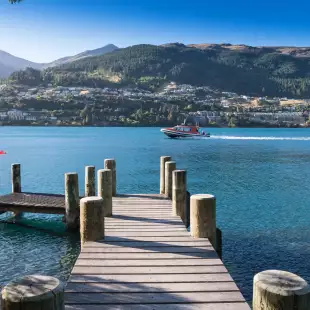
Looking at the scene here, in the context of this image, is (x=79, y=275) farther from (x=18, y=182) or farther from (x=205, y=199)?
(x=18, y=182)

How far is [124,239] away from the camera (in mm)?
9086

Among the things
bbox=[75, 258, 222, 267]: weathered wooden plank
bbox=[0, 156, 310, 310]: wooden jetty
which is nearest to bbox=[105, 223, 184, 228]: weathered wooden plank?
bbox=[0, 156, 310, 310]: wooden jetty

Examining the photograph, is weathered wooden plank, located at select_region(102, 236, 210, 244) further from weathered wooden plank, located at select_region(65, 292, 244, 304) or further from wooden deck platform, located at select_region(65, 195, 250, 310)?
A: weathered wooden plank, located at select_region(65, 292, 244, 304)

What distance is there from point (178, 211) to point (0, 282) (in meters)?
5.69

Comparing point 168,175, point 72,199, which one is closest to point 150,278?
point 168,175

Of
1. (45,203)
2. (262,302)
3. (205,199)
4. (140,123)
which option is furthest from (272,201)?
(140,123)

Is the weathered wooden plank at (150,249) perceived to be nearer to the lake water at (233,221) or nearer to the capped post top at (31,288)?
the lake water at (233,221)

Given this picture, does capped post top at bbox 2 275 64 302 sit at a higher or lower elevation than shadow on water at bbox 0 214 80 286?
higher

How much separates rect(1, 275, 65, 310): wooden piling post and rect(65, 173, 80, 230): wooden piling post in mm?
11095

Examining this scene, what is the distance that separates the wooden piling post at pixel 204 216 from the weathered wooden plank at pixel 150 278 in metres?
1.89

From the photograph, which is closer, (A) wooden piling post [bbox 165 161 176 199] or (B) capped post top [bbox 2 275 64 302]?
(B) capped post top [bbox 2 275 64 302]

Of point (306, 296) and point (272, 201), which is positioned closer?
point (306, 296)

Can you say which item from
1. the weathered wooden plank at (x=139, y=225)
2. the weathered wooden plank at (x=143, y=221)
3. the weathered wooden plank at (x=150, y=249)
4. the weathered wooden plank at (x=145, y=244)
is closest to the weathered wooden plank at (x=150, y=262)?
the weathered wooden plank at (x=150, y=249)

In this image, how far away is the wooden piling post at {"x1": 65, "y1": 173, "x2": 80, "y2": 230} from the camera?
15039mm
